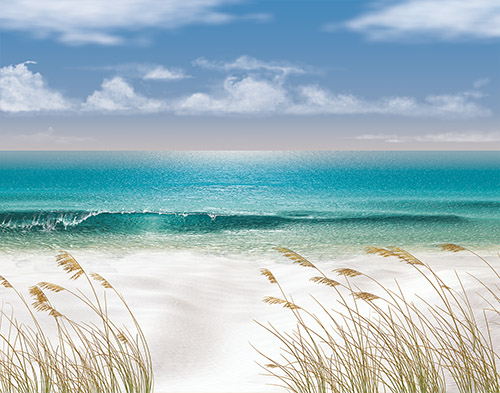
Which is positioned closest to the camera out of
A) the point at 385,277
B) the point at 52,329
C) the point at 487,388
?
the point at 487,388

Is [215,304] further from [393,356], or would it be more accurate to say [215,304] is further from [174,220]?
[174,220]

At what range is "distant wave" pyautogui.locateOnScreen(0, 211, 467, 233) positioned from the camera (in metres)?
28.9

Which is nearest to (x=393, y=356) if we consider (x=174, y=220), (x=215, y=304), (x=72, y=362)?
(x=72, y=362)

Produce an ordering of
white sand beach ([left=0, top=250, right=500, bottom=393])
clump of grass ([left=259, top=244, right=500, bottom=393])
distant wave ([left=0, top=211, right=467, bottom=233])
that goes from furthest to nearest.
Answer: distant wave ([left=0, top=211, right=467, bottom=233]), white sand beach ([left=0, top=250, right=500, bottom=393]), clump of grass ([left=259, top=244, right=500, bottom=393])

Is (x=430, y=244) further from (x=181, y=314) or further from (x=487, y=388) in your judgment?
(x=487, y=388)

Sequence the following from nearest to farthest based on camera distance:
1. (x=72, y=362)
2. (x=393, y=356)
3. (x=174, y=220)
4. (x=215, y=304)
Result: (x=393, y=356) < (x=72, y=362) < (x=215, y=304) < (x=174, y=220)

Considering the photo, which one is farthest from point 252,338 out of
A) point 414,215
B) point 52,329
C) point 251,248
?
point 414,215

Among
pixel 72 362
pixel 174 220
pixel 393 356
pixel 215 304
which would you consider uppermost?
pixel 393 356

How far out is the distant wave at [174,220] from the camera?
28.9 metres

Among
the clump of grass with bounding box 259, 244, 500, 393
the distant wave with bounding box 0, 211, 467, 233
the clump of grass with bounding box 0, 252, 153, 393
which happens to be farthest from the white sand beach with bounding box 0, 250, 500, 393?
the distant wave with bounding box 0, 211, 467, 233

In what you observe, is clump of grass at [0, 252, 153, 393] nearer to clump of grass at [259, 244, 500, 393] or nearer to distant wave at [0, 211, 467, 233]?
clump of grass at [259, 244, 500, 393]

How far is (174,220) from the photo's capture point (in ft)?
108

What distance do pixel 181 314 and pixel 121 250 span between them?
1218cm

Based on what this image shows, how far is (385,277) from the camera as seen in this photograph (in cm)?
1338
